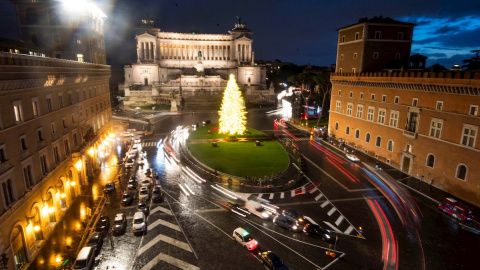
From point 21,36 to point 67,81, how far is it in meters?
14.5

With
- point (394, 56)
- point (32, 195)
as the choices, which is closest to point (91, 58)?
point (32, 195)

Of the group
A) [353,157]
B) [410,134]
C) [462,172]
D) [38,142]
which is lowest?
[353,157]

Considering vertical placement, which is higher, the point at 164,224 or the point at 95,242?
the point at 95,242

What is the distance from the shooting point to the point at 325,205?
30.2 metres

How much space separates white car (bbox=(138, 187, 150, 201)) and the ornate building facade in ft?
231

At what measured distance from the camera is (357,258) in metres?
21.6

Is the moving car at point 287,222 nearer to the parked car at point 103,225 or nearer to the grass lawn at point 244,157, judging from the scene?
the grass lawn at point 244,157

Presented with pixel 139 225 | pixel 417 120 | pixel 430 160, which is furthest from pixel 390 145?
pixel 139 225

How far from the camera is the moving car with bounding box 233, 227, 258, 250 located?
22.4 m

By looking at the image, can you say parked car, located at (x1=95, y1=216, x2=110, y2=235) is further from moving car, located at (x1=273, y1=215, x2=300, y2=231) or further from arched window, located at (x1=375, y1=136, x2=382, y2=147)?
arched window, located at (x1=375, y1=136, x2=382, y2=147)

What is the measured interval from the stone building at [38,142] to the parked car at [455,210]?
37864mm

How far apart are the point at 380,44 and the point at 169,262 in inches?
1888

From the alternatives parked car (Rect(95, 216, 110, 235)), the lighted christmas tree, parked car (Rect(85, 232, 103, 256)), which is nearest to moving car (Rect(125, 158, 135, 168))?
parked car (Rect(95, 216, 110, 235))

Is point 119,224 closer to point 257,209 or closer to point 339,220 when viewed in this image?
point 257,209
